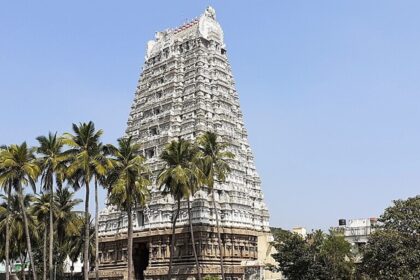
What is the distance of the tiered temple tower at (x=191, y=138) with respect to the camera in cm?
7244

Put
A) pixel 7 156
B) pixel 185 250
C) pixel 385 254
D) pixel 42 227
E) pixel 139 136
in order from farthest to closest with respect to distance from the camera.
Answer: pixel 139 136, pixel 42 227, pixel 185 250, pixel 7 156, pixel 385 254

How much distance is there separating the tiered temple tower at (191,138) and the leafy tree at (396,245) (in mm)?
19278

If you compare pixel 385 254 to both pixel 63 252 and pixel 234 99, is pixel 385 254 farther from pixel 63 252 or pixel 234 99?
pixel 63 252

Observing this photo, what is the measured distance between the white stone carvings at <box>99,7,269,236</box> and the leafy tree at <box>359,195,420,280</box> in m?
27.5

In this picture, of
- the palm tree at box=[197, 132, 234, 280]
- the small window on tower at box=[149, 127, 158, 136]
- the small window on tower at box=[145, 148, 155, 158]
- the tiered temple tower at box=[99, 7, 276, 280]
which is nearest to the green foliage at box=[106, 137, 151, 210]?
the palm tree at box=[197, 132, 234, 280]

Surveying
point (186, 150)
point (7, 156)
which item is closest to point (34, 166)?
point (7, 156)

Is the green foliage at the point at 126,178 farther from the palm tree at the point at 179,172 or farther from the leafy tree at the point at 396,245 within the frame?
the leafy tree at the point at 396,245

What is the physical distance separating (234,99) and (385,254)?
44279mm

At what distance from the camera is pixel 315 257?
5541 centimetres

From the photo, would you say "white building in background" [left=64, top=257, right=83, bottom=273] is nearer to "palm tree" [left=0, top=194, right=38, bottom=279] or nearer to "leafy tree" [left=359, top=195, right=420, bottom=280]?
"palm tree" [left=0, top=194, right=38, bottom=279]

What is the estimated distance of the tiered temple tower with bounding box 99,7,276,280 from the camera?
7244 cm

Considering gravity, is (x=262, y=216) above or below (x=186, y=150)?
below

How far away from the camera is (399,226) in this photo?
4909cm

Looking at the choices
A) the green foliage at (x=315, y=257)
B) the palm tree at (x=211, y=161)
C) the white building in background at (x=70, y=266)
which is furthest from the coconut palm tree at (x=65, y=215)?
the white building in background at (x=70, y=266)
